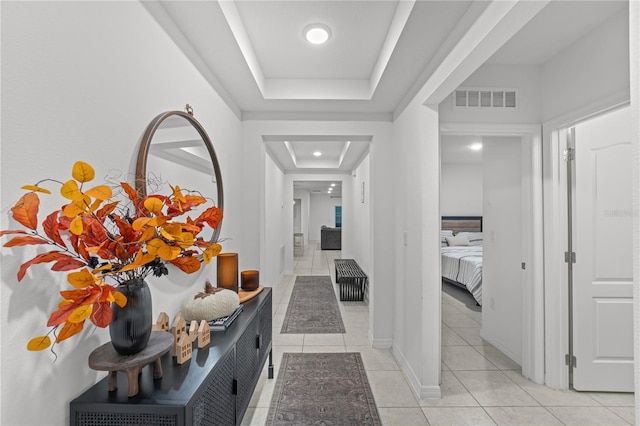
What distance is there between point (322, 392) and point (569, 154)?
2755 millimetres

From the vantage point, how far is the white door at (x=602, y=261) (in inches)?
85.7

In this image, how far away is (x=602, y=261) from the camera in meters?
2.21

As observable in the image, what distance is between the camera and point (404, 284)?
264 centimetres

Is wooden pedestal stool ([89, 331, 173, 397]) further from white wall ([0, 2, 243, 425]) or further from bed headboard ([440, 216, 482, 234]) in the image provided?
bed headboard ([440, 216, 482, 234])

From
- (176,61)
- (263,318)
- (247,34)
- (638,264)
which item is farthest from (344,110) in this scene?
(638,264)

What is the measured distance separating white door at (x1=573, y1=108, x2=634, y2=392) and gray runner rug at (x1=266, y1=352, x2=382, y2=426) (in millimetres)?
1764

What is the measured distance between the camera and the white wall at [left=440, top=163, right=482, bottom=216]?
7.17 m

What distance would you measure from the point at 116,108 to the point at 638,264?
6.01 ft

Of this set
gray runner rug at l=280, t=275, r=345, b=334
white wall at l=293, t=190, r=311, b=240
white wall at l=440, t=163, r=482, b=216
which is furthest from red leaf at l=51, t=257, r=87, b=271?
white wall at l=293, t=190, r=311, b=240

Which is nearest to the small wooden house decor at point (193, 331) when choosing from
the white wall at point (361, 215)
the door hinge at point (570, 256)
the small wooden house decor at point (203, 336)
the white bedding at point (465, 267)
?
the small wooden house decor at point (203, 336)

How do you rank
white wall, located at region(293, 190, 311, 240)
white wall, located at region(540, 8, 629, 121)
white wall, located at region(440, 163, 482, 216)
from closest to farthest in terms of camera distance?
white wall, located at region(540, 8, 629, 121) → white wall, located at region(440, 163, 482, 216) → white wall, located at region(293, 190, 311, 240)

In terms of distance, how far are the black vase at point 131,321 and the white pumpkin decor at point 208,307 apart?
0.56m

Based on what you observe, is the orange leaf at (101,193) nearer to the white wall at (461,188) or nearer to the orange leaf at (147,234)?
the orange leaf at (147,234)

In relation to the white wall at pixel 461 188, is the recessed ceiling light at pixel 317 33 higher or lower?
higher
